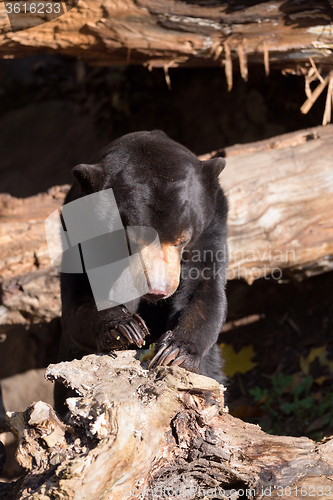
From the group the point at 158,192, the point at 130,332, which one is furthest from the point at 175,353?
the point at 158,192

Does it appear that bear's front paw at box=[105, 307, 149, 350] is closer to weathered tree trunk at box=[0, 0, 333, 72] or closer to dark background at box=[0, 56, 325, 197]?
weathered tree trunk at box=[0, 0, 333, 72]

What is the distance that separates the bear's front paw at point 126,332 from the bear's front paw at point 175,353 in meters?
0.12

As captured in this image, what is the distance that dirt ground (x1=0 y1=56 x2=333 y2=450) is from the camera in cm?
447

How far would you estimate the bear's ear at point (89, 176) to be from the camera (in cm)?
267

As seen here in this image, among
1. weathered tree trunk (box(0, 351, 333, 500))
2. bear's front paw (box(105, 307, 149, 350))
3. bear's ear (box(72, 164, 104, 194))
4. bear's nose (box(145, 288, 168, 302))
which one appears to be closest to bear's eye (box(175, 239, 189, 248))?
bear's nose (box(145, 288, 168, 302))

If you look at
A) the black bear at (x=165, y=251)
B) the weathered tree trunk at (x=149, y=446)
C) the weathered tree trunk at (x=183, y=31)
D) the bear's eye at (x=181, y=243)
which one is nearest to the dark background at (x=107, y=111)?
the weathered tree trunk at (x=183, y=31)

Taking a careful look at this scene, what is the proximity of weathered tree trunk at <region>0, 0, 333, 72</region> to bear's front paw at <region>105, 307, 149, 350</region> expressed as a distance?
8.88 ft

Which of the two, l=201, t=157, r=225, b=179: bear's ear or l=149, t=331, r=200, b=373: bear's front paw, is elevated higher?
l=201, t=157, r=225, b=179: bear's ear

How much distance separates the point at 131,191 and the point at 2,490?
5.31 feet

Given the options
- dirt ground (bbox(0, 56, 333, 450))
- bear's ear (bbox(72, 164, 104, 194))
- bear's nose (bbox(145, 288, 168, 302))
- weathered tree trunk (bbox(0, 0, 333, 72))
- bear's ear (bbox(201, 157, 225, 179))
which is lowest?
dirt ground (bbox(0, 56, 333, 450))

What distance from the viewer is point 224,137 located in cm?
630

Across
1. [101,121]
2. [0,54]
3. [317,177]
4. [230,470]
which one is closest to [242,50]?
[317,177]

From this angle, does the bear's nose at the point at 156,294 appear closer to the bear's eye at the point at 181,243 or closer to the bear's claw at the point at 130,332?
the bear's claw at the point at 130,332

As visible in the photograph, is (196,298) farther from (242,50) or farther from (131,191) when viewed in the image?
(242,50)
